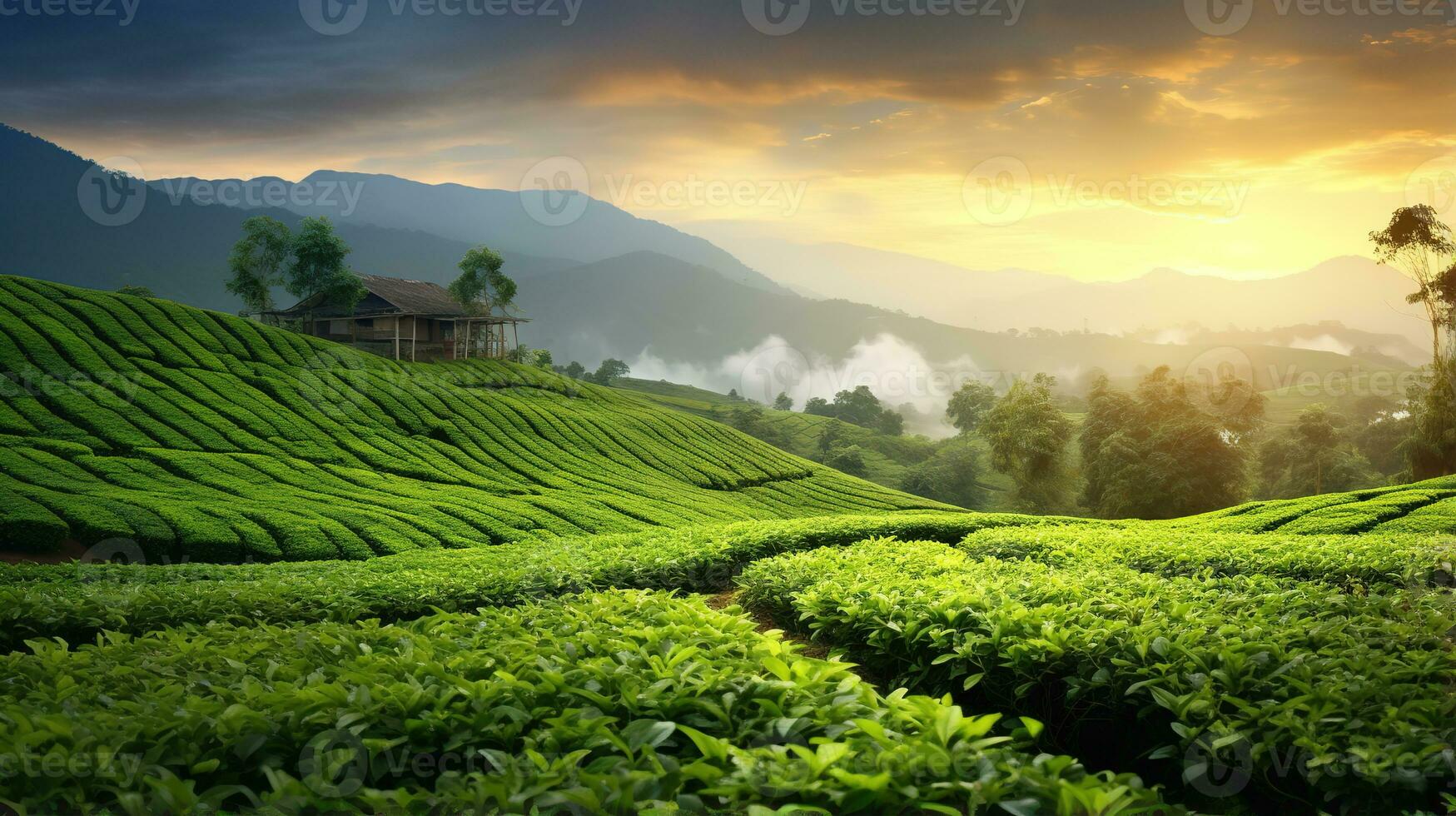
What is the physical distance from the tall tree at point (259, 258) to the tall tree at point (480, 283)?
10.1 meters

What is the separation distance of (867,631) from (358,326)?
46892 mm

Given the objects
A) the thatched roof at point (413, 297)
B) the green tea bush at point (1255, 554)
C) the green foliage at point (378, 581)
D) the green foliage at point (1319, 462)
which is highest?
the thatched roof at point (413, 297)

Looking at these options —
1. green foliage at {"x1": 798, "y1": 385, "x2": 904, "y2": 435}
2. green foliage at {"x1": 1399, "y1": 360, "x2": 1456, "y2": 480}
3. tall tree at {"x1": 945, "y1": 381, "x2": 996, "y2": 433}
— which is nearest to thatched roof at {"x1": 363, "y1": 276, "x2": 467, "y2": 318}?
tall tree at {"x1": 945, "y1": 381, "x2": 996, "y2": 433}

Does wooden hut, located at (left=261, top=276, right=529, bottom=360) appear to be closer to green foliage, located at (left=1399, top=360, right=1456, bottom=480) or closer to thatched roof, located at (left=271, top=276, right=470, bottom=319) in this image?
thatched roof, located at (left=271, top=276, right=470, bottom=319)

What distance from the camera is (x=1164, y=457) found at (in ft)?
123

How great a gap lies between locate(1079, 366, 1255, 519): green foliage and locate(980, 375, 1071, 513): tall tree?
10.9ft

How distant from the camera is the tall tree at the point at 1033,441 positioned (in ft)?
143

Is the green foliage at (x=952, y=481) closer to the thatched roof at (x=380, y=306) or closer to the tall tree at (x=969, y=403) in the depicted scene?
the tall tree at (x=969, y=403)

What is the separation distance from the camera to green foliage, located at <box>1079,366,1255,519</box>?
37531mm

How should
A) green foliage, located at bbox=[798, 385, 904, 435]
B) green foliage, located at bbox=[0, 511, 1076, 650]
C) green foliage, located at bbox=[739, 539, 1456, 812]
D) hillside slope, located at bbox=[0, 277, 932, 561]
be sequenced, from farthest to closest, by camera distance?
green foliage, located at bbox=[798, 385, 904, 435]
hillside slope, located at bbox=[0, 277, 932, 561]
green foliage, located at bbox=[0, 511, 1076, 650]
green foliage, located at bbox=[739, 539, 1456, 812]

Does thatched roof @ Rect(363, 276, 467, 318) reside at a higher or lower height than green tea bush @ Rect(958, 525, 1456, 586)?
higher

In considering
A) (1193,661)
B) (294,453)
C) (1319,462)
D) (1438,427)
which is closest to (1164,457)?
(1438,427)

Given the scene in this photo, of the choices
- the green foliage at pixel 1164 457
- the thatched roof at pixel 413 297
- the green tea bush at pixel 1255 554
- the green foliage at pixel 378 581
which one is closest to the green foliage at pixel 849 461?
the green foliage at pixel 1164 457

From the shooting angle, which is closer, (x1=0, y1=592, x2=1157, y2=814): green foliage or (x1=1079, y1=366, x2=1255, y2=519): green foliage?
(x1=0, y1=592, x2=1157, y2=814): green foliage
